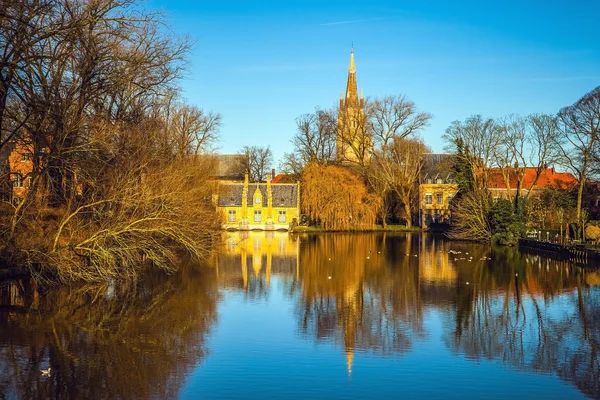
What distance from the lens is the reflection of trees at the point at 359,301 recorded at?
14742 millimetres

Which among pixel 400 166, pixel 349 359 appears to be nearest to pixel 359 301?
pixel 349 359

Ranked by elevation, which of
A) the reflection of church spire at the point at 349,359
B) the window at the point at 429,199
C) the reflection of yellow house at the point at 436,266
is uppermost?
the window at the point at 429,199

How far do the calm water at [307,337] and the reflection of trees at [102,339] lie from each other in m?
0.04

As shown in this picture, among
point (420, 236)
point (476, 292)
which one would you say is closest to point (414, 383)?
point (476, 292)

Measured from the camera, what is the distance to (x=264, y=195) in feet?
186

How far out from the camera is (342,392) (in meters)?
10.8

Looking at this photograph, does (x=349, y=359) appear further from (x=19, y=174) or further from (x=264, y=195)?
(x=264, y=195)

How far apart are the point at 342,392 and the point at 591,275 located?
18169 mm

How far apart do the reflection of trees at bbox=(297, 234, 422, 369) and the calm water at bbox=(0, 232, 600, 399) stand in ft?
0.21

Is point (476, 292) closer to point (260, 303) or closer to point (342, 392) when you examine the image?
point (260, 303)

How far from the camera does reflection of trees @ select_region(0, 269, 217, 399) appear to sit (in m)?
10.7

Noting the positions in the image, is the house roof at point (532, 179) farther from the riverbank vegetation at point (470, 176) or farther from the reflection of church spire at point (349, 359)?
the reflection of church spire at point (349, 359)

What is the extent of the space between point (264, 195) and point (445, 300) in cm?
3796

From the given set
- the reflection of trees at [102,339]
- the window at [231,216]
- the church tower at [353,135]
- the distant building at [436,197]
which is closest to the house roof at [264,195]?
the window at [231,216]
